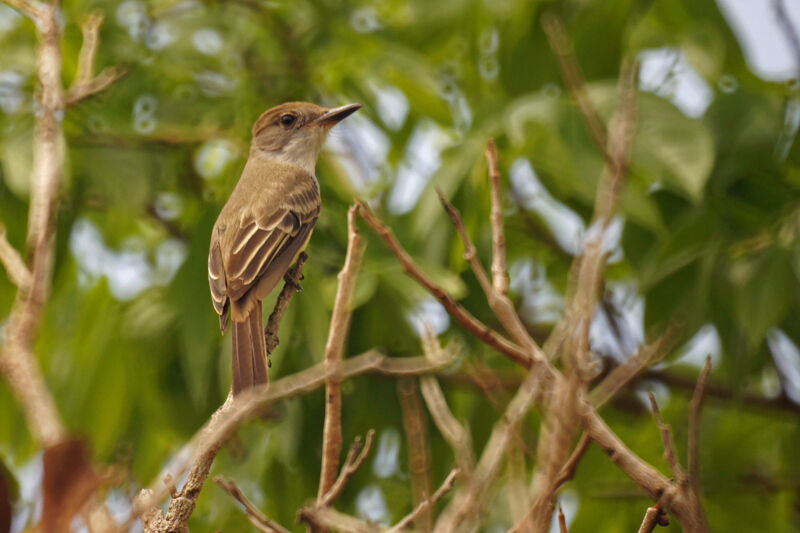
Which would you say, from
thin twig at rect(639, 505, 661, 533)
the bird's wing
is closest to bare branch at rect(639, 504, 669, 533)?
thin twig at rect(639, 505, 661, 533)

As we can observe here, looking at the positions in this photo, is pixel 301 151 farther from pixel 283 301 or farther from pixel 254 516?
pixel 254 516

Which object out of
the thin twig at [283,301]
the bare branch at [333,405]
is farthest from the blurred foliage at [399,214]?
the bare branch at [333,405]

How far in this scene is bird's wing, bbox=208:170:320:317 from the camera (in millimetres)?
4246

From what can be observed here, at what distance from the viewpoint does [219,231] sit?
15.3ft

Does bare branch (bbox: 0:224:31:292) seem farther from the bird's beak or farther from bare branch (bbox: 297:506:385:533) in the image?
the bird's beak

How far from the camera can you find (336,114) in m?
5.29

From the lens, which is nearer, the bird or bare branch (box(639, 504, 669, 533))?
bare branch (box(639, 504, 669, 533))

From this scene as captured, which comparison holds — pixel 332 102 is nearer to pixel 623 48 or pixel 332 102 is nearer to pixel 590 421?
pixel 623 48

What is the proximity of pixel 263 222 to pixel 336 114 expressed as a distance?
2.58 ft

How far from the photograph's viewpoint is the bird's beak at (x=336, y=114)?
16.9ft

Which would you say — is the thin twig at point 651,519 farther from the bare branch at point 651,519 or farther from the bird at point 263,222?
the bird at point 263,222

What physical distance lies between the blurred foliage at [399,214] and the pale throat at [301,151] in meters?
0.22

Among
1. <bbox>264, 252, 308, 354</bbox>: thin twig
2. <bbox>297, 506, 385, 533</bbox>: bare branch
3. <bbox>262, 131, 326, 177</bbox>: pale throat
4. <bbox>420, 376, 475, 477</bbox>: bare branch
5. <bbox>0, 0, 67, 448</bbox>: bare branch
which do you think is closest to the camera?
<bbox>0, 0, 67, 448</bbox>: bare branch

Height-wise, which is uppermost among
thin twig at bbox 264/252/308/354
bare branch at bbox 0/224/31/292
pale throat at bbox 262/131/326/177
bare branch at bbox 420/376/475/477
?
bare branch at bbox 0/224/31/292
